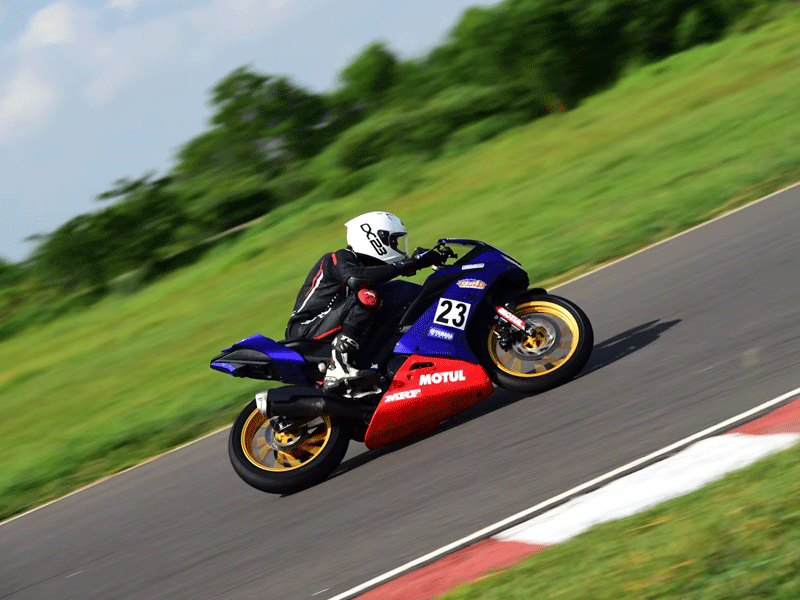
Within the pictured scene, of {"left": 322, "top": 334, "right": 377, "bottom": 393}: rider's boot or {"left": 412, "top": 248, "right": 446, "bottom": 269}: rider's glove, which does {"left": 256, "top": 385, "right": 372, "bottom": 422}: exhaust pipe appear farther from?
{"left": 412, "top": 248, "right": 446, "bottom": 269}: rider's glove

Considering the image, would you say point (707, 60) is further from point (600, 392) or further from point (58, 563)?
point (58, 563)

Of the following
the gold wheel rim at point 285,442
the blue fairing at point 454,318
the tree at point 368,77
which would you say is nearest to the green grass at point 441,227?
the gold wheel rim at point 285,442

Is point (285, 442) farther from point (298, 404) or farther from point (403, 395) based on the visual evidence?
point (403, 395)

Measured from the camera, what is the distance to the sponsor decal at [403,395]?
6.80m

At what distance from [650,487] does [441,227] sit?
44.5 ft

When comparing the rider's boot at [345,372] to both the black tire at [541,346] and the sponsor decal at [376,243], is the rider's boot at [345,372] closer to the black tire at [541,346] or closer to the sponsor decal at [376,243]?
the sponsor decal at [376,243]

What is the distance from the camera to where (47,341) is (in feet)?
81.3

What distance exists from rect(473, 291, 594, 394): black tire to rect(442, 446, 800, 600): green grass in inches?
91.8

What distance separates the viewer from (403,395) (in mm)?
6816

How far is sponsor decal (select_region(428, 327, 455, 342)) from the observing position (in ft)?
22.7

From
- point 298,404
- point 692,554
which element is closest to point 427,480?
point 298,404

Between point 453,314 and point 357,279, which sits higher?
point 357,279

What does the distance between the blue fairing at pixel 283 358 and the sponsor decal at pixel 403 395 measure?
27.3 inches

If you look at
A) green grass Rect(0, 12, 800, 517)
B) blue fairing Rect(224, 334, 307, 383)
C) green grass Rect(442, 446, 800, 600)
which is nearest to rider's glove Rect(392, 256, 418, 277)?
blue fairing Rect(224, 334, 307, 383)
